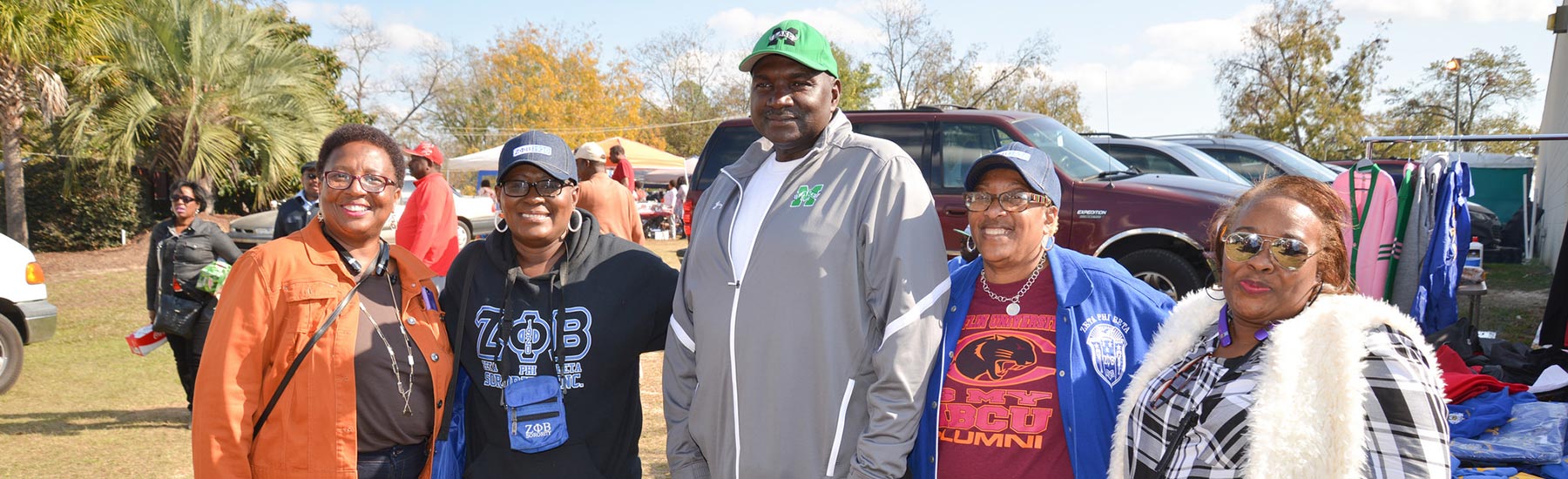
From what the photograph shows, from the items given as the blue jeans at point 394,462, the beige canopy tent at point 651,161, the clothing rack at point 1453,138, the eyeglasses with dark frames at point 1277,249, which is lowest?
the blue jeans at point 394,462

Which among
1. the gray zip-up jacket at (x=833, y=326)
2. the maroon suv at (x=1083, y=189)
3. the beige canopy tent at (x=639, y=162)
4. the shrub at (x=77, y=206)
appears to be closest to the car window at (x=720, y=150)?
the maroon suv at (x=1083, y=189)

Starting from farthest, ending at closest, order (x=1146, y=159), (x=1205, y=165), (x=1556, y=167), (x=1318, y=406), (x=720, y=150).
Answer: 1. (x=1556, y=167)
2. (x=1146, y=159)
3. (x=1205, y=165)
4. (x=720, y=150)
5. (x=1318, y=406)

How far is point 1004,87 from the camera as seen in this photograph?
37.8 meters

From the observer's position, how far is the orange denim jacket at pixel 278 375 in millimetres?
2320

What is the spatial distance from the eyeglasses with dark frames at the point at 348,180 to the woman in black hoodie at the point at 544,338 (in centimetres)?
34

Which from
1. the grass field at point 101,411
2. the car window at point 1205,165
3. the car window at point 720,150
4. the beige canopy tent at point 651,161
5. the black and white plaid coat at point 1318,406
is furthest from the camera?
the beige canopy tent at point 651,161

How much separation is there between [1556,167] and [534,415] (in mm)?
18278

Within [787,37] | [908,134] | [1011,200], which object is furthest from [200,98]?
[1011,200]

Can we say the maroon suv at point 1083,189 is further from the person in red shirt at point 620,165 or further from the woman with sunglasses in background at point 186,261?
the woman with sunglasses in background at point 186,261

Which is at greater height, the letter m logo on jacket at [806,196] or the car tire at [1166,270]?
the letter m logo on jacket at [806,196]

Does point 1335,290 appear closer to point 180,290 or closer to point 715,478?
point 715,478

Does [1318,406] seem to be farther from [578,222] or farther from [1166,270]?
[1166,270]

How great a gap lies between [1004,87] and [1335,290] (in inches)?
1467

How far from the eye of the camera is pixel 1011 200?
2.45m
